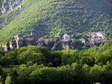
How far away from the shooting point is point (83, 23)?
531ft

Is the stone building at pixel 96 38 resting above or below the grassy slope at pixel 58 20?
below

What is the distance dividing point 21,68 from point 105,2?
11427cm

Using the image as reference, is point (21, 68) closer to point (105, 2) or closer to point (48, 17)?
point (48, 17)

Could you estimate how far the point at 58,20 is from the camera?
165m

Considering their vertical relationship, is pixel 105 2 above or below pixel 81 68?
above

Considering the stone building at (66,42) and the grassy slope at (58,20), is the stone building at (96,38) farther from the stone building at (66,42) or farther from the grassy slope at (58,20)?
the stone building at (66,42)

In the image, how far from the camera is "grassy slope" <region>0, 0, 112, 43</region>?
158375 millimetres

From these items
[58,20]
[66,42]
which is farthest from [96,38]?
[58,20]

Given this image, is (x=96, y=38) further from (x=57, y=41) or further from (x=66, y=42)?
(x=57, y=41)

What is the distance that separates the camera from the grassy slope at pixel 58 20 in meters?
158

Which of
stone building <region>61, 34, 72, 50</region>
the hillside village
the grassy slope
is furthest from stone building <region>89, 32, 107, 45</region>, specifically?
stone building <region>61, 34, 72, 50</region>

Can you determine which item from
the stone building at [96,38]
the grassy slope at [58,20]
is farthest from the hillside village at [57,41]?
the grassy slope at [58,20]

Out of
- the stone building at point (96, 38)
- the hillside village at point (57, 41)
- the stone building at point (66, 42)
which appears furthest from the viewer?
the stone building at point (96, 38)

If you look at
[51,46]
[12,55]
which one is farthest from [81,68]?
[51,46]
